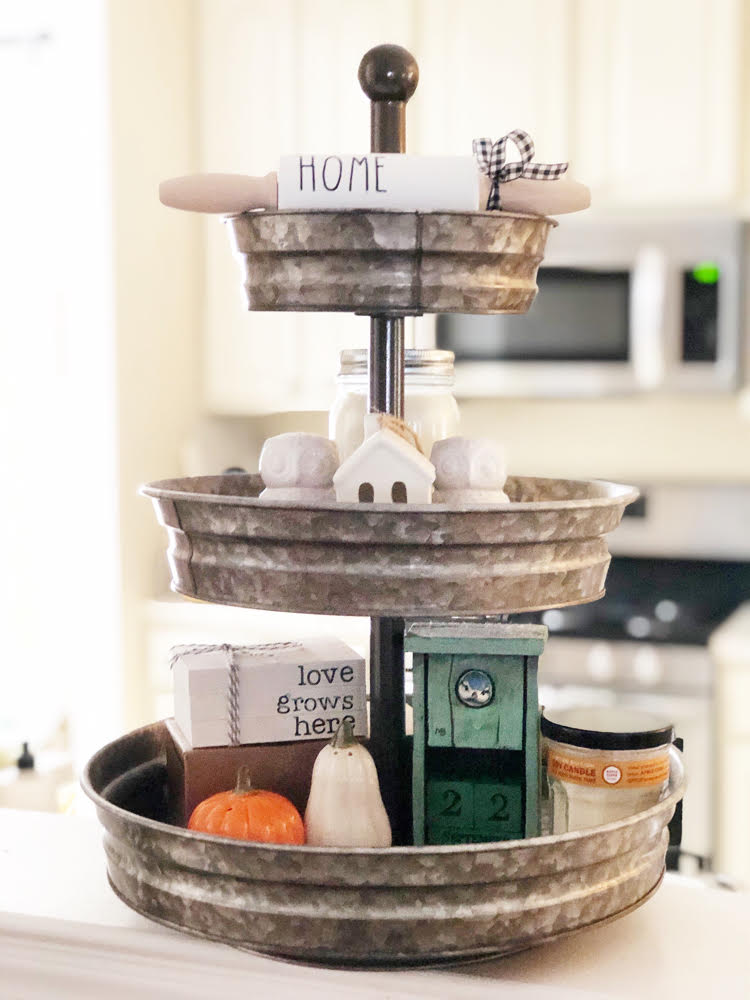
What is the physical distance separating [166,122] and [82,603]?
1211mm

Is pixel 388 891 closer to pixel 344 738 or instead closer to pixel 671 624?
pixel 344 738

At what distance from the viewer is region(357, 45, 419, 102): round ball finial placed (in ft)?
2.65

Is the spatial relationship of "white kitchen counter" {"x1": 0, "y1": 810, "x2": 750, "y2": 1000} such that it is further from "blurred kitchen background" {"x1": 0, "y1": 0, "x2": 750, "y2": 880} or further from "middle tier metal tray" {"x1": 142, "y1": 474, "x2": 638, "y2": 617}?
"blurred kitchen background" {"x1": 0, "y1": 0, "x2": 750, "y2": 880}

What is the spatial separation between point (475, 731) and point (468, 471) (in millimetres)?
171

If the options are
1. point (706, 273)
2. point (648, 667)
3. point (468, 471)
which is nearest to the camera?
point (468, 471)

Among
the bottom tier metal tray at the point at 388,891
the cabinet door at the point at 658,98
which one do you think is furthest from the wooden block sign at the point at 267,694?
the cabinet door at the point at 658,98

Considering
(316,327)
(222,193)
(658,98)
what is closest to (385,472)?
(222,193)

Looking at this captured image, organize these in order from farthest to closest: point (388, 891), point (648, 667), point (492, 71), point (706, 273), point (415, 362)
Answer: point (492, 71)
point (706, 273)
point (648, 667)
point (415, 362)
point (388, 891)

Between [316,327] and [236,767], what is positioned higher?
[316,327]

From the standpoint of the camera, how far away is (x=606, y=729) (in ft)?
2.48

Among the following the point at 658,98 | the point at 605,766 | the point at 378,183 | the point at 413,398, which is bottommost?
the point at 605,766

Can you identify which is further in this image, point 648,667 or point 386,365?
point 648,667

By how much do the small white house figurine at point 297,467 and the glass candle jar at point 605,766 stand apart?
8.8 inches

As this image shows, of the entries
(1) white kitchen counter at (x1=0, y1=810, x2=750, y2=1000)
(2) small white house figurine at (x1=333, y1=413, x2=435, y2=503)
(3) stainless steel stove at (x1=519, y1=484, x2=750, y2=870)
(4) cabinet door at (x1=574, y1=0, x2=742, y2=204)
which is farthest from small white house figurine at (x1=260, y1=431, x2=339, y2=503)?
(4) cabinet door at (x1=574, y1=0, x2=742, y2=204)
